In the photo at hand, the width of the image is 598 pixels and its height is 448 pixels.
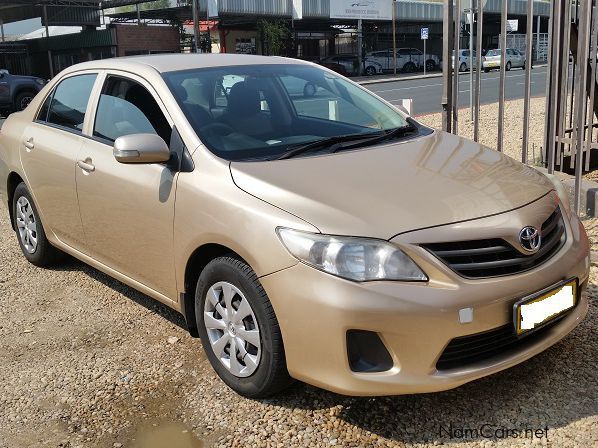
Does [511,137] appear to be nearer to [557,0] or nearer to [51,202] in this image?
[557,0]

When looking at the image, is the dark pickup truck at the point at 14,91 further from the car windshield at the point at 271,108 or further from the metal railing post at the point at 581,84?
the metal railing post at the point at 581,84

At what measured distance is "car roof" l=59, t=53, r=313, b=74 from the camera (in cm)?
406

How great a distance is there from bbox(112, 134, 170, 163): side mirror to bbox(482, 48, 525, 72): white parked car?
37447 mm

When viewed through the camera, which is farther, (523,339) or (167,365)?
(167,365)

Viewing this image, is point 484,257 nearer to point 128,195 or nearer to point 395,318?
point 395,318

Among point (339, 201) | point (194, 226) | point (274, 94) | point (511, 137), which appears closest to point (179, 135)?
point (194, 226)

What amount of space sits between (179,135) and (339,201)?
1.10 m

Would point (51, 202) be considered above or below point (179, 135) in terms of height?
below

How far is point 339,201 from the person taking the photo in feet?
9.60

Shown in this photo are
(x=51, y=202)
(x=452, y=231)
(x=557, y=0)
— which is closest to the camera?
(x=452, y=231)

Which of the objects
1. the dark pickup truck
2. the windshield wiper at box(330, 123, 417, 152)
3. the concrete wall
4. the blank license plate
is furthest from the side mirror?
the concrete wall

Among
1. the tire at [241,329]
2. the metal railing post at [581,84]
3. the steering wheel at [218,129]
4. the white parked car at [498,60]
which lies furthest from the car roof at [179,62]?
the white parked car at [498,60]

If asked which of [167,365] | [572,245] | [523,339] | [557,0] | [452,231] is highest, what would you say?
[557,0]

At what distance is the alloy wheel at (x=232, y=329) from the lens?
310 cm
